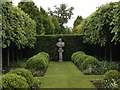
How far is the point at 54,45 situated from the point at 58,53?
0.81m

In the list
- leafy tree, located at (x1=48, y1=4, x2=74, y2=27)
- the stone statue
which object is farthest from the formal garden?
leafy tree, located at (x1=48, y1=4, x2=74, y2=27)

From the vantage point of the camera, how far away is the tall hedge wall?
93.4ft

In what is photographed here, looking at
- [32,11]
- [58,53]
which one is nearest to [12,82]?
[58,53]

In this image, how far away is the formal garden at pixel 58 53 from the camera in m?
11.1

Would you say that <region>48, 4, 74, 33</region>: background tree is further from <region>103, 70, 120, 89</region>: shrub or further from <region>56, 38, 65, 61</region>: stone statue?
<region>103, 70, 120, 89</region>: shrub

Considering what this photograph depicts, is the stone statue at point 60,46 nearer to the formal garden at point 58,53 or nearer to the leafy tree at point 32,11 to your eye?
the formal garden at point 58,53

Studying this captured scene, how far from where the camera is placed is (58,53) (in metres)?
28.5

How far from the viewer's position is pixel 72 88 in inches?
429

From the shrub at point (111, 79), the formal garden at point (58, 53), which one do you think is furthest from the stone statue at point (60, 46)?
the shrub at point (111, 79)

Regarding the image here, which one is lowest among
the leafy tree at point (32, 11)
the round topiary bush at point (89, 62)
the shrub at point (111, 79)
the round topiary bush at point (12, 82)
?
the round topiary bush at point (89, 62)

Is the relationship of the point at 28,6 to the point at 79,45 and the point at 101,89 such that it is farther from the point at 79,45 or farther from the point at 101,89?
the point at 101,89

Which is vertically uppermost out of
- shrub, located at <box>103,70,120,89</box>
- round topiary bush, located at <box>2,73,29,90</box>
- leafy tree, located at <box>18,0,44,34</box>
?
leafy tree, located at <box>18,0,44,34</box>

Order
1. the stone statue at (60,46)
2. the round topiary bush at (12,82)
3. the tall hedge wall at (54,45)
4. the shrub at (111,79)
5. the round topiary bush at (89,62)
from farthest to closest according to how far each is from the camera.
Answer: the tall hedge wall at (54,45) → the stone statue at (60,46) → the round topiary bush at (89,62) → the shrub at (111,79) → the round topiary bush at (12,82)

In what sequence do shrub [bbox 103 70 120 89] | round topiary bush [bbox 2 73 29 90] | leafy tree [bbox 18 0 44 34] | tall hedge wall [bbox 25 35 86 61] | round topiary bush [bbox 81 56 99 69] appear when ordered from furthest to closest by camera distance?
leafy tree [bbox 18 0 44 34] < tall hedge wall [bbox 25 35 86 61] < round topiary bush [bbox 81 56 99 69] < shrub [bbox 103 70 120 89] < round topiary bush [bbox 2 73 29 90]
